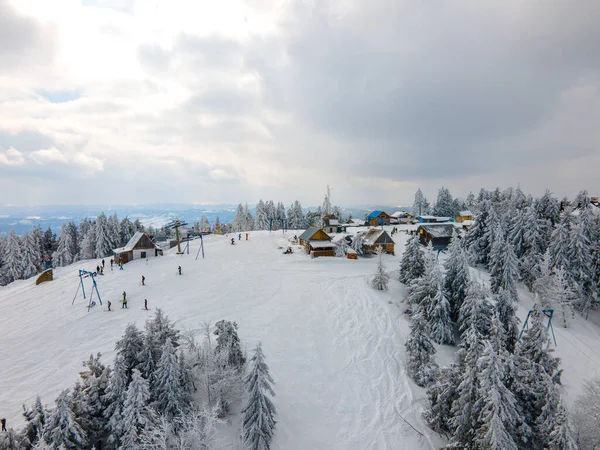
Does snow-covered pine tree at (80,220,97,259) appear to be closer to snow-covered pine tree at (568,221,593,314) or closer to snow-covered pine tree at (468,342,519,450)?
snow-covered pine tree at (468,342,519,450)

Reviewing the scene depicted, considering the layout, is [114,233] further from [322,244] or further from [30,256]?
[322,244]

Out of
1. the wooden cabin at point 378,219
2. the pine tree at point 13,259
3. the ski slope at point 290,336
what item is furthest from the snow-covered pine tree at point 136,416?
the wooden cabin at point 378,219

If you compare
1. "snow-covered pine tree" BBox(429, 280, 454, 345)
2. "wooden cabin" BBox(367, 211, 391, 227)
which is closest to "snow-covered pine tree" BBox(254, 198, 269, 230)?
"wooden cabin" BBox(367, 211, 391, 227)

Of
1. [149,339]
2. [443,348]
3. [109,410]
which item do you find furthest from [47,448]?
[443,348]

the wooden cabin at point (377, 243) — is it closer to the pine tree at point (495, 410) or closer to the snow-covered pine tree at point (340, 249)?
the snow-covered pine tree at point (340, 249)

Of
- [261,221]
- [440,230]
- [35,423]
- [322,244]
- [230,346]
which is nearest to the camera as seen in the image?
[35,423]

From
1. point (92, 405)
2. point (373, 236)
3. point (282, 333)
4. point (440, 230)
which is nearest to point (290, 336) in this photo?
point (282, 333)
